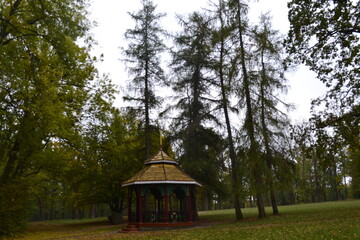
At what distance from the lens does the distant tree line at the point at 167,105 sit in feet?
43.7

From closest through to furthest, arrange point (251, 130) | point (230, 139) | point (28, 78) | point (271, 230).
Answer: point (271, 230)
point (28, 78)
point (251, 130)
point (230, 139)

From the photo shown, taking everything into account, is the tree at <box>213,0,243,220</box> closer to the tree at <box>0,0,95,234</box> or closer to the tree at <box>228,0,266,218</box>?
the tree at <box>228,0,266,218</box>

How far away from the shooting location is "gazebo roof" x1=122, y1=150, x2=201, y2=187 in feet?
60.3

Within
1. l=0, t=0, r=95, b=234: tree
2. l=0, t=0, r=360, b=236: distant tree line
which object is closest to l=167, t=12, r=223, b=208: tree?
l=0, t=0, r=360, b=236: distant tree line

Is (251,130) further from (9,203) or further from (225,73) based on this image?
(9,203)

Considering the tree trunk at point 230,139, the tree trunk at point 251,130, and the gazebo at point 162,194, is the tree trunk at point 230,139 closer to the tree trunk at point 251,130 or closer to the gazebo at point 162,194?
the tree trunk at point 251,130

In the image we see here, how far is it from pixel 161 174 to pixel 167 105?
7.90 meters

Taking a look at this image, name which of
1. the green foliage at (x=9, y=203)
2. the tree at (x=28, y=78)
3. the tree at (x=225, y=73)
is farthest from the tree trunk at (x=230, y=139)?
the green foliage at (x=9, y=203)

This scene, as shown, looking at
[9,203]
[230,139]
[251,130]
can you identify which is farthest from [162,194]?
[9,203]

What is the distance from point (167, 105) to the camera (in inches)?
1000

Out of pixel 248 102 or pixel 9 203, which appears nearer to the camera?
pixel 9 203

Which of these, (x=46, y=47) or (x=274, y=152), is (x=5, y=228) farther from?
(x=274, y=152)

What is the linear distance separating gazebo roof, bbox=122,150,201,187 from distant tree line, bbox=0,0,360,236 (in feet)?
9.21

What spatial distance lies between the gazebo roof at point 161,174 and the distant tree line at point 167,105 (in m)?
2.81
